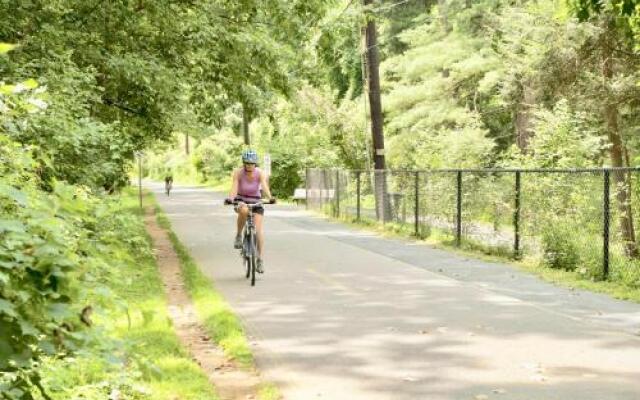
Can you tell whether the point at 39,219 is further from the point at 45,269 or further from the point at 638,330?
the point at 638,330

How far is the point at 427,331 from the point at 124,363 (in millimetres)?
3302

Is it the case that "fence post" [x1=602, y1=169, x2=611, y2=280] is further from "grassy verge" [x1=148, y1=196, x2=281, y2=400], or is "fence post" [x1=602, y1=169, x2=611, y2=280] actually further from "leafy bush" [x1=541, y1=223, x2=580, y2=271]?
"grassy verge" [x1=148, y1=196, x2=281, y2=400]

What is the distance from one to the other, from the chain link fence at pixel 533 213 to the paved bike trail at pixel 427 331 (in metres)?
1.03

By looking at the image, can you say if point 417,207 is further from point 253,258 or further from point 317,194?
point 317,194

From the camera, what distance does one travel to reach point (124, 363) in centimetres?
689

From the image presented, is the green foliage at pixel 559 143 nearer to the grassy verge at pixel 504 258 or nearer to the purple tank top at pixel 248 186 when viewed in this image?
the grassy verge at pixel 504 258

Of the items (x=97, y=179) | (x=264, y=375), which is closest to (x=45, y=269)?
(x=264, y=375)

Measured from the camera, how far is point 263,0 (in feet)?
50.3

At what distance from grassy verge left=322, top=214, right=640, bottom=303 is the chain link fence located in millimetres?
77

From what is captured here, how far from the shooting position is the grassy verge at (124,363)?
3.40 metres

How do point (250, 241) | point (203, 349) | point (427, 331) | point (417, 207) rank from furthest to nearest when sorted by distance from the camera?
1. point (417, 207)
2. point (250, 241)
3. point (427, 331)
4. point (203, 349)

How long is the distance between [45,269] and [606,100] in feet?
63.5

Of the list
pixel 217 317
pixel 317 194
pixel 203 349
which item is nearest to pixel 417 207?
pixel 217 317

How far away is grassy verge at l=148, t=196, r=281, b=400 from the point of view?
748 cm
